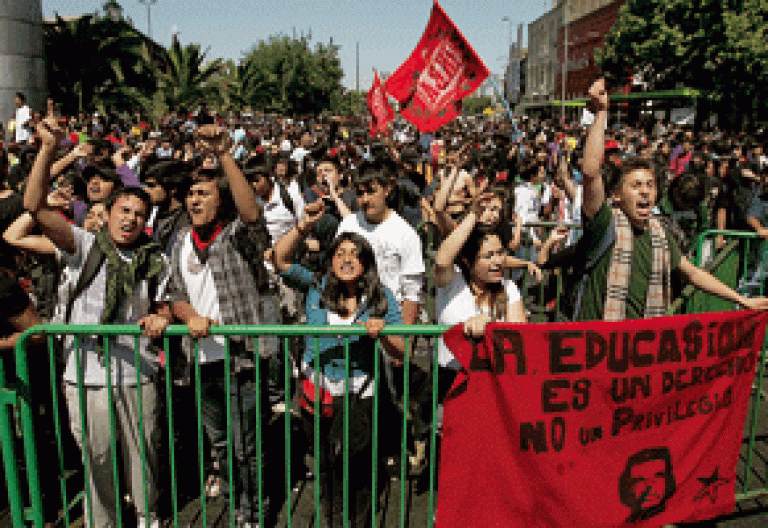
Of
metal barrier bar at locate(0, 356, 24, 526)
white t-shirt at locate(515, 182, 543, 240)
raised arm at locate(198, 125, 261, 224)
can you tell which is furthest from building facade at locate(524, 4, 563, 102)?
metal barrier bar at locate(0, 356, 24, 526)

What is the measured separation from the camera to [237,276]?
3.84m

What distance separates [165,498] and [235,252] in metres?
1.80

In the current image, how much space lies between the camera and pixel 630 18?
42.0m

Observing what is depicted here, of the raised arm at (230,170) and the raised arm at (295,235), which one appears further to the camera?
the raised arm at (295,235)

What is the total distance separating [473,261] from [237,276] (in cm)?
135

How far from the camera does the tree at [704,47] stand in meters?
36.2

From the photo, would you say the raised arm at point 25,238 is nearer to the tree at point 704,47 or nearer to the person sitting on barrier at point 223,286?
the person sitting on barrier at point 223,286

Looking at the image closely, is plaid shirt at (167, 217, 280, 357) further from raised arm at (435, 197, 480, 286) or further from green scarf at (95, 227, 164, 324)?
raised arm at (435, 197, 480, 286)

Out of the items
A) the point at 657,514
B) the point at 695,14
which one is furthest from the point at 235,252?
the point at 695,14

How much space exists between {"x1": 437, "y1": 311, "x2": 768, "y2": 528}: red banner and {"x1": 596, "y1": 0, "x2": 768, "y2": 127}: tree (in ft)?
127

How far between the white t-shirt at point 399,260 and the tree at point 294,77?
45.1 m

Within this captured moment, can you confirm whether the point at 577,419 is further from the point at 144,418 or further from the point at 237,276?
the point at 144,418

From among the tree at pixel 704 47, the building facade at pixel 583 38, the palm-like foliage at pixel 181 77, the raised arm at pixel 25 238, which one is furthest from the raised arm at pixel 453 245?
the building facade at pixel 583 38

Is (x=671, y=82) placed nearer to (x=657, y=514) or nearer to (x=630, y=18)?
(x=630, y=18)
